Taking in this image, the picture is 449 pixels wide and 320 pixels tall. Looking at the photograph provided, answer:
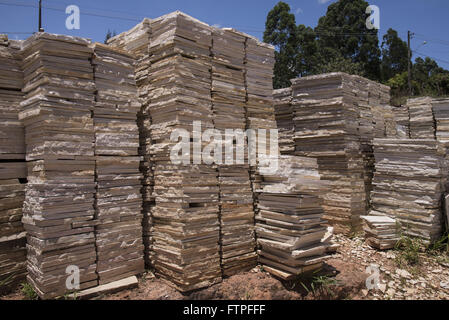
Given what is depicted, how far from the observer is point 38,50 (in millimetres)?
4734

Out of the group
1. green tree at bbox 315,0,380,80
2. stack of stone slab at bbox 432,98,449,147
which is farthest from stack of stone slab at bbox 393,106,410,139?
green tree at bbox 315,0,380,80

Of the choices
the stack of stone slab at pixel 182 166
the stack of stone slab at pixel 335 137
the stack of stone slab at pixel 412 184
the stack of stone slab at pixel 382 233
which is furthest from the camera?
the stack of stone slab at pixel 335 137

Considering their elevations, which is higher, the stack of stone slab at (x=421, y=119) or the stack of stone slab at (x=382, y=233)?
the stack of stone slab at (x=421, y=119)

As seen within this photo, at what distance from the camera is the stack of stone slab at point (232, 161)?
576cm

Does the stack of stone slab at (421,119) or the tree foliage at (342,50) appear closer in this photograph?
the stack of stone slab at (421,119)

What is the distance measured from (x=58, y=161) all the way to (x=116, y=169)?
89 cm

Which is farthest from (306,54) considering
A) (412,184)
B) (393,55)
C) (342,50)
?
(412,184)

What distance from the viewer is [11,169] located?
5.14 m

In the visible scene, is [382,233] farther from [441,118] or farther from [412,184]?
[441,118]

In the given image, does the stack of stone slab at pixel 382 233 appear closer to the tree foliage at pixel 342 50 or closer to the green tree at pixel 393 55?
the tree foliage at pixel 342 50

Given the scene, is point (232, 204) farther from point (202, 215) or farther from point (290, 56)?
point (290, 56)

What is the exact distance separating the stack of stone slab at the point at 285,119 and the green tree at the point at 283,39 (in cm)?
1441

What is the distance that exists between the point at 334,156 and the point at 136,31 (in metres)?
5.42

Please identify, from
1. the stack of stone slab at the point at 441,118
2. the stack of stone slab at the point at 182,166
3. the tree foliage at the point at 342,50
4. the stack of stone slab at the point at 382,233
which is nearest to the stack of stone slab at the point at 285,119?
the stack of stone slab at the point at 382,233
